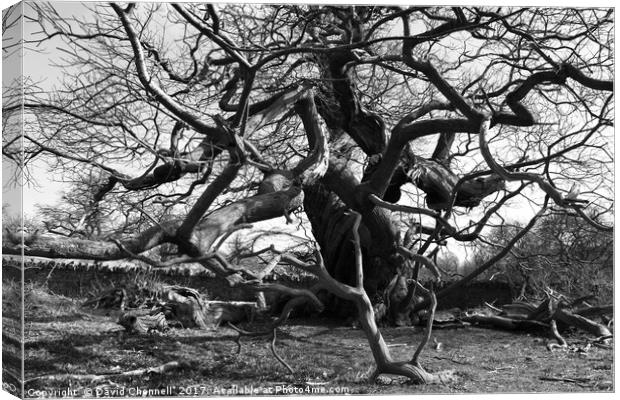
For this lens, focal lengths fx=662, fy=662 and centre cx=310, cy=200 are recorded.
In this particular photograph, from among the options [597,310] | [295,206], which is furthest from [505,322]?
[295,206]

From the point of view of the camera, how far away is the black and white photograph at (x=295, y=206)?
196 inches

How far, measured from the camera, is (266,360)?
5906 mm

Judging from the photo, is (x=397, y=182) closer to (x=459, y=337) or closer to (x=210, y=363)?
(x=459, y=337)

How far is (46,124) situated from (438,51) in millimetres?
3853

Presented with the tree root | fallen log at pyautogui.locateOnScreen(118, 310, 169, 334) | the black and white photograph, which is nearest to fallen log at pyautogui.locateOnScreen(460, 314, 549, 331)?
the black and white photograph

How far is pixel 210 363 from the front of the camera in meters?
5.89

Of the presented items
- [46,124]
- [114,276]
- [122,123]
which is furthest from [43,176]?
[114,276]

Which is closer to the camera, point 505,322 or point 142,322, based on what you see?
point 142,322

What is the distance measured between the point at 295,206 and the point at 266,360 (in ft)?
5.18

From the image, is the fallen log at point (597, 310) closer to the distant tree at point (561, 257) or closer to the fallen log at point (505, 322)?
the distant tree at point (561, 257)

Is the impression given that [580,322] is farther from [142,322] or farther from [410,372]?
[142,322]

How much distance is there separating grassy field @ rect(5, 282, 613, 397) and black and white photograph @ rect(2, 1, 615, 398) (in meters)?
0.03

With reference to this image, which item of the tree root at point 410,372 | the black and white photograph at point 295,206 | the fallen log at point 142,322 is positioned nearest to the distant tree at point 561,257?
the black and white photograph at point 295,206

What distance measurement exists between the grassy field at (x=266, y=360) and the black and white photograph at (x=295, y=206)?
0.03 meters
